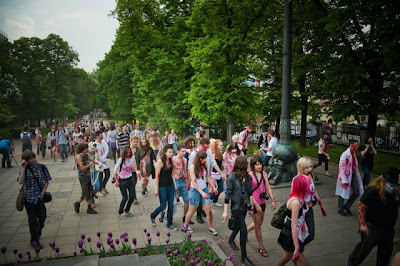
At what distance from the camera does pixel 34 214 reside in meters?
5.99

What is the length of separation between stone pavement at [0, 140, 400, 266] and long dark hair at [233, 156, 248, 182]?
161 centimetres

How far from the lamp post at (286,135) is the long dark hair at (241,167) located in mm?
5262

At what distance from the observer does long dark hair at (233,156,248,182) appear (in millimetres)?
5078

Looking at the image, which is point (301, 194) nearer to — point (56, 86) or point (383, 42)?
point (383, 42)

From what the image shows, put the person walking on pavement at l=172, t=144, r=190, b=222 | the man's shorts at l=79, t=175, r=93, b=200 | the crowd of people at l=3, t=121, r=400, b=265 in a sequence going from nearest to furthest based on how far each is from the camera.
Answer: the crowd of people at l=3, t=121, r=400, b=265 < the person walking on pavement at l=172, t=144, r=190, b=222 < the man's shorts at l=79, t=175, r=93, b=200

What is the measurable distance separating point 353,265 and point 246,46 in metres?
13.4

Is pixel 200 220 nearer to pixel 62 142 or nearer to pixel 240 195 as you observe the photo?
pixel 240 195

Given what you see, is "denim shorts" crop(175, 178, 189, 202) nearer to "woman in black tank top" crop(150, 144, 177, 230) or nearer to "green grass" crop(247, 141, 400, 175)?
"woman in black tank top" crop(150, 144, 177, 230)

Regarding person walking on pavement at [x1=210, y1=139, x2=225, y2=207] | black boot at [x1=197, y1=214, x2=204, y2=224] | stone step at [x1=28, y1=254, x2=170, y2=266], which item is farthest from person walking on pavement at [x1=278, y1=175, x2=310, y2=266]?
person walking on pavement at [x1=210, y1=139, x2=225, y2=207]

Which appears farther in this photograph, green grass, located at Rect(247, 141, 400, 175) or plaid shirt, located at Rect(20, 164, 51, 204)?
green grass, located at Rect(247, 141, 400, 175)

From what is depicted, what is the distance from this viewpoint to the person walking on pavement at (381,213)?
4172 mm

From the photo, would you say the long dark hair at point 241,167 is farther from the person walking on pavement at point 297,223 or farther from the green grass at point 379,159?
the green grass at point 379,159

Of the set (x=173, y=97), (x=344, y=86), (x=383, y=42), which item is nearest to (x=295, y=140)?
(x=173, y=97)

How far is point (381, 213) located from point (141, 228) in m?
4.95
